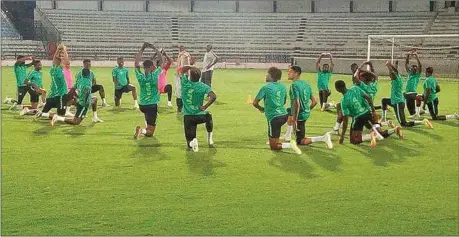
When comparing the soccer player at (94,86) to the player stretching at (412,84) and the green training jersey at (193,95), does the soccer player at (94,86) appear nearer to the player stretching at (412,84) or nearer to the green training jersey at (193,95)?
the green training jersey at (193,95)

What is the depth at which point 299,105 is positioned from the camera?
33.5 ft

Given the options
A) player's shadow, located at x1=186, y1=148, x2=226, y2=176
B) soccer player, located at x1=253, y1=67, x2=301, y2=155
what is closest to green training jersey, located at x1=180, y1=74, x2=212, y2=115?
player's shadow, located at x1=186, y1=148, x2=226, y2=176

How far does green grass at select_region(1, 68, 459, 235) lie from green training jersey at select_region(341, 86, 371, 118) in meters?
0.62

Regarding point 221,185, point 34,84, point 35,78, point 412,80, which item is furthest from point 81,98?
point 412,80

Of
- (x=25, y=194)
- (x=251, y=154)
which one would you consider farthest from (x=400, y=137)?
(x=25, y=194)

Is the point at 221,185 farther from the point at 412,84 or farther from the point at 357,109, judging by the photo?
the point at 412,84

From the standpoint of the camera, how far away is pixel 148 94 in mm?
11273

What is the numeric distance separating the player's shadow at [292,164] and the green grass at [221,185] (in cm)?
3

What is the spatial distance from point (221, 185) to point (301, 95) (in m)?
3.25

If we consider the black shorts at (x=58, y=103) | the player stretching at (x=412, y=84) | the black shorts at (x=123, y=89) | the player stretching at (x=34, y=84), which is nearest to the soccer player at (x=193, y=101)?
the black shorts at (x=58, y=103)

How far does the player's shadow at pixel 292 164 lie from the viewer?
829 centimetres

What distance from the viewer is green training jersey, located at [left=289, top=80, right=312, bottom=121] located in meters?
10.2

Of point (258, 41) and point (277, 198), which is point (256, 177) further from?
point (258, 41)

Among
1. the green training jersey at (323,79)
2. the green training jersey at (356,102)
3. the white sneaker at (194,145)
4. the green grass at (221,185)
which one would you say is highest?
the green training jersey at (323,79)
